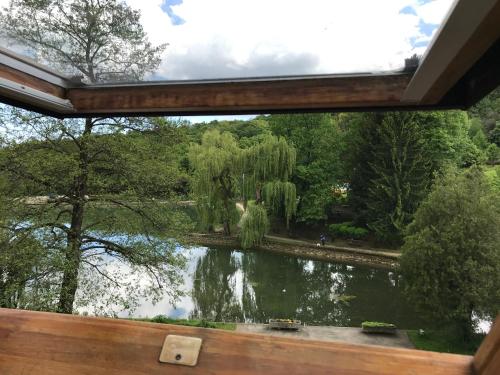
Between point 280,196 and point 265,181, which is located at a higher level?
point 265,181

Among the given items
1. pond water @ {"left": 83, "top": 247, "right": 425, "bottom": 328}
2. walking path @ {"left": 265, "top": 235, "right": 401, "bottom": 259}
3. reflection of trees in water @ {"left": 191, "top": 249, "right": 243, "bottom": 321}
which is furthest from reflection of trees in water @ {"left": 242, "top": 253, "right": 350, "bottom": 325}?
walking path @ {"left": 265, "top": 235, "right": 401, "bottom": 259}

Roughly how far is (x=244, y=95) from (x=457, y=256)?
7608mm

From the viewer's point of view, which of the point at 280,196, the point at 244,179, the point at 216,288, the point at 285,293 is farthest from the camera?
the point at 280,196

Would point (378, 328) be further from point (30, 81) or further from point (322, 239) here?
point (30, 81)

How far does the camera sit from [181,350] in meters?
0.68

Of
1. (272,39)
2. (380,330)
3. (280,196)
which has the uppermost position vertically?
(280,196)

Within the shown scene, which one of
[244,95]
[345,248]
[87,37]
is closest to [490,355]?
[244,95]

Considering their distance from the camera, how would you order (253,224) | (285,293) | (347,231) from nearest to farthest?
1. (285,293)
2. (253,224)
3. (347,231)

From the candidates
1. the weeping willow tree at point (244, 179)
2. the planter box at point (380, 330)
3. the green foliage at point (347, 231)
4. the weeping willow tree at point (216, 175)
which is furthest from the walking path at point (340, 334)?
the green foliage at point (347, 231)

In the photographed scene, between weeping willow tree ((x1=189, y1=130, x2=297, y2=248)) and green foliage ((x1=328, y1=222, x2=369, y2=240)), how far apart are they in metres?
2.33

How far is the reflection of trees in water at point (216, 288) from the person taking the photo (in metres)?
9.33

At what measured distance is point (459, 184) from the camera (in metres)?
8.05

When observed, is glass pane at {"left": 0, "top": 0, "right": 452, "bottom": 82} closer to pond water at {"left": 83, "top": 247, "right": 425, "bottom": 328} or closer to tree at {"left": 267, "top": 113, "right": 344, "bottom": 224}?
pond water at {"left": 83, "top": 247, "right": 425, "bottom": 328}

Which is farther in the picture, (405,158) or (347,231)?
(347,231)
